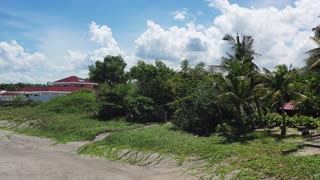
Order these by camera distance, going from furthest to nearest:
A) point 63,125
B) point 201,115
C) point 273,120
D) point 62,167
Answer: point 63,125, point 273,120, point 201,115, point 62,167

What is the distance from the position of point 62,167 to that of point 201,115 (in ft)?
35.5

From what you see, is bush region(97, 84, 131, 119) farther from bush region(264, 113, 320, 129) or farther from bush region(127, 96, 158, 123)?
bush region(264, 113, 320, 129)

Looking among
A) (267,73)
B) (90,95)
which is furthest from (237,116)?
(90,95)

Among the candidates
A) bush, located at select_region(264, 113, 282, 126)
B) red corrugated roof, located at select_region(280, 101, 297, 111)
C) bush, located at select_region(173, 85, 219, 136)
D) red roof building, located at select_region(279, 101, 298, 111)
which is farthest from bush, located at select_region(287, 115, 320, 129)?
bush, located at select_region(173, 85, 219, 136)

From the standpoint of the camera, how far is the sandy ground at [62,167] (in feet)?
64.5

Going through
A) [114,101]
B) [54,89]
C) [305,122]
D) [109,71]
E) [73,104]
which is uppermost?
[109,71]

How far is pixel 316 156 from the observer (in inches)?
672

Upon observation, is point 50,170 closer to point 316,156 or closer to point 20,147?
point 20,147

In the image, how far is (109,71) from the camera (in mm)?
65438

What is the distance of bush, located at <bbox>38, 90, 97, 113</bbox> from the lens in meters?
45.3

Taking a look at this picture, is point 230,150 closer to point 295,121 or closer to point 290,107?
point 295,121

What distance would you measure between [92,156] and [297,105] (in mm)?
17132

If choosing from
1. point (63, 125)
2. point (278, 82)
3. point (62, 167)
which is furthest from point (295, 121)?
point (63, 125)

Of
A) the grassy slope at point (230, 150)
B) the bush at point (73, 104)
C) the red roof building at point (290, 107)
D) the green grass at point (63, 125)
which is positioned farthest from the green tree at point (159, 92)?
the red roof building at point (290, 107)
